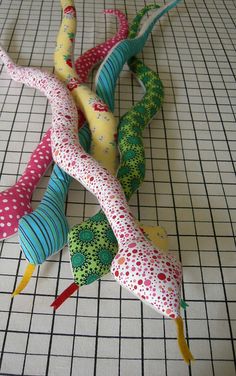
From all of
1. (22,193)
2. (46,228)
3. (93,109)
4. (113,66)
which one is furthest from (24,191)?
(113,66)

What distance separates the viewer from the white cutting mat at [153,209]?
604mm

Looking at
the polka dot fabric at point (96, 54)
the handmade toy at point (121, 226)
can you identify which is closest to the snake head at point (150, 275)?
the handmade toy at point (121, 226)

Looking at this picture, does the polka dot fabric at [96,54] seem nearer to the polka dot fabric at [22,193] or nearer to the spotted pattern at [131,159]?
the spotted pattern at [131,159]

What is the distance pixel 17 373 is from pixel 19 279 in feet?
0.46

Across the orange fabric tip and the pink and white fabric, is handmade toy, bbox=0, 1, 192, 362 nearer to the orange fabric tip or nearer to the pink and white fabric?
the pink and white fabric

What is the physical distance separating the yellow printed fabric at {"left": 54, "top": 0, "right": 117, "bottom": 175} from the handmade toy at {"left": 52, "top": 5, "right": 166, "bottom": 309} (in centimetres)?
2

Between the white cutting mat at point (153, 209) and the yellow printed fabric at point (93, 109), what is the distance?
0.08 m

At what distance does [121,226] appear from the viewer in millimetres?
604

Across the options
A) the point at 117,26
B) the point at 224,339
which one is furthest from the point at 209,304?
the point at 117,26

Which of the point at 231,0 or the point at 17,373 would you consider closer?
the point at 17,373

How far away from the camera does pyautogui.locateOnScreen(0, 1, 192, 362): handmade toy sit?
544mm

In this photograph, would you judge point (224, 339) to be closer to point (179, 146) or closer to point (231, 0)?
point (179, 146)

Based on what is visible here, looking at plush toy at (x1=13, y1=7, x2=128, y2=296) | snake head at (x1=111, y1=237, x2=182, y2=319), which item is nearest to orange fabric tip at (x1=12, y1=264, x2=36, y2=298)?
plush toy at (x1=13, y1=7, x2=128, y2=296)

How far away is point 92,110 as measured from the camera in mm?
811
